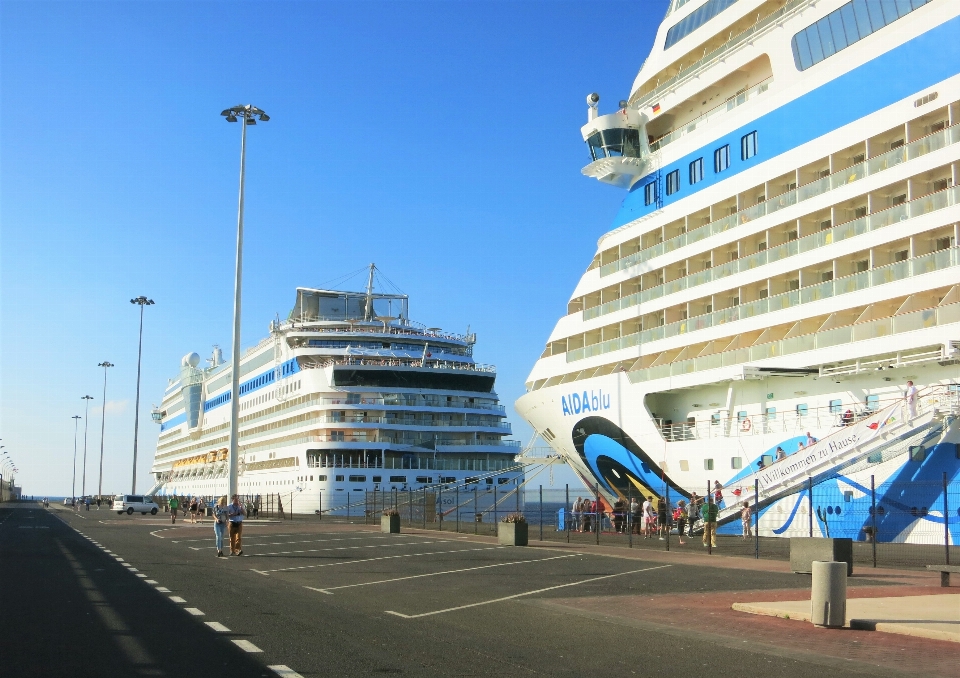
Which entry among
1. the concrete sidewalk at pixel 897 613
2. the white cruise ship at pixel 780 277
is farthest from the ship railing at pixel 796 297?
the concrete sidewalk at pixel 897 613

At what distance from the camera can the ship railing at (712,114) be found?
100 feet

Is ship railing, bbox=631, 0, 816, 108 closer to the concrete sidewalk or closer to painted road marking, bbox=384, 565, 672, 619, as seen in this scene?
painted road marking, bbox=384, 565, 672, 619

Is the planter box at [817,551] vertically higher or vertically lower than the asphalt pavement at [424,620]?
higher

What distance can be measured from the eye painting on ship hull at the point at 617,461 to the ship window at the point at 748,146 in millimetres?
9534

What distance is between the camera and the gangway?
21.6 metres

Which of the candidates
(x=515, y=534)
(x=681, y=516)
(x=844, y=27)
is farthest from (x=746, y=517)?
(x=844, y=27)

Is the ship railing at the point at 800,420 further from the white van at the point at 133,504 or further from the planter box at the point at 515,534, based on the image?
the white van at the point at 133,504

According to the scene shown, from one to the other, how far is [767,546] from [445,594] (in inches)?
488

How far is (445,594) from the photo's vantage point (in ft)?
50.5

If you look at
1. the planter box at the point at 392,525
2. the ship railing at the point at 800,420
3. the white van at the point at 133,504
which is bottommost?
the white van at the point at 133,504

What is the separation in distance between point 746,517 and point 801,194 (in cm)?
884

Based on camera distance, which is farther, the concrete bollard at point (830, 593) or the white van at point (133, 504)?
the white van at point (133, 504)

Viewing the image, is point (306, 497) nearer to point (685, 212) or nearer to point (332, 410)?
point (332, 410)

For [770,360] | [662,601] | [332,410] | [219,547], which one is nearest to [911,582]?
[662,601]
